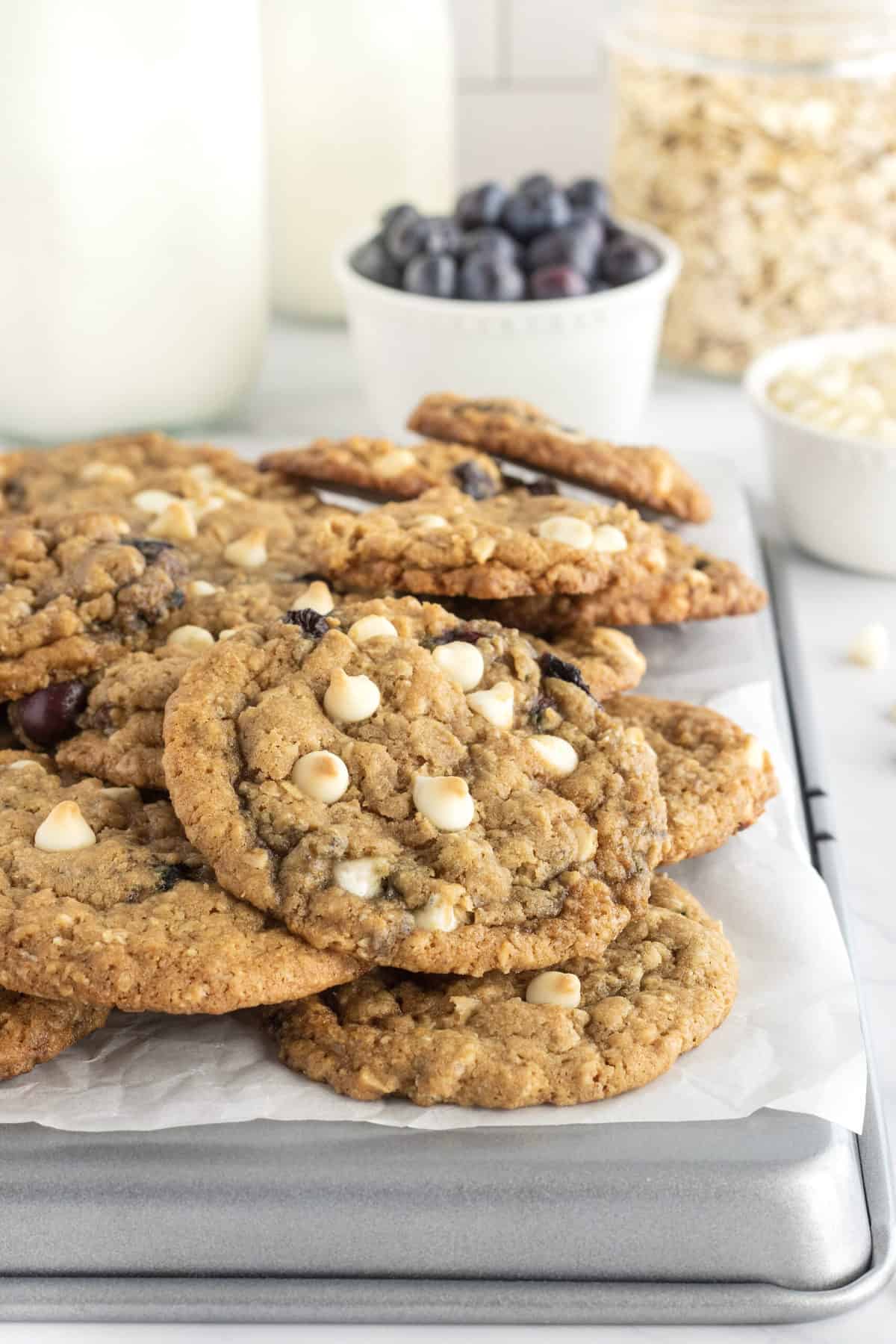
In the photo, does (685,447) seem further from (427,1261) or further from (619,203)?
(427,1261)

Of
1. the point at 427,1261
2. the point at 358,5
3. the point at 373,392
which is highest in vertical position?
the point at 358,5

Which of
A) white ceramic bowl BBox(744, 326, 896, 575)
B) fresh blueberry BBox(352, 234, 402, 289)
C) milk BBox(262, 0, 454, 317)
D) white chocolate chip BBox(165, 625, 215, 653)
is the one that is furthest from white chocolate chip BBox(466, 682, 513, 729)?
milk BBox(262, 0, 454, 317)

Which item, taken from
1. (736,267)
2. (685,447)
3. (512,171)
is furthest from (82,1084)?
(512,171)

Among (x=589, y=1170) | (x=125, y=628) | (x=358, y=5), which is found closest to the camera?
(x=589, y=1170)

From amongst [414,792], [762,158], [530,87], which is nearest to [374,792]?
[414,792]

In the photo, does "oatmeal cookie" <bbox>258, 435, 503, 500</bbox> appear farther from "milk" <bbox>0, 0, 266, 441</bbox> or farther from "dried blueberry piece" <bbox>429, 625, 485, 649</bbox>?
"milk" <bbox>0, 0, 266, 441</bbox>

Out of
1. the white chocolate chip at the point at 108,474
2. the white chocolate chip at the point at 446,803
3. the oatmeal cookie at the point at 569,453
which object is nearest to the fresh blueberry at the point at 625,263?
the oatmeal cookie at the point at 569,453

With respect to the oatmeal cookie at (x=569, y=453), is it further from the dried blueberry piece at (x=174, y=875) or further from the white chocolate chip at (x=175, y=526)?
the dried blueberry piece at (x=174, y=875)

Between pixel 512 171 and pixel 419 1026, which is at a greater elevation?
pixel 512 171
